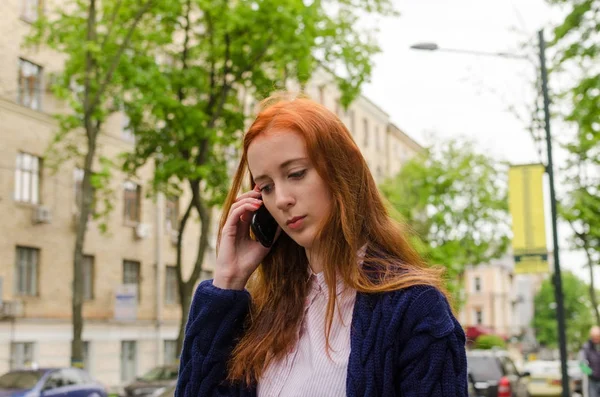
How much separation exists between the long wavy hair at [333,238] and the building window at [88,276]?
95.7 feet

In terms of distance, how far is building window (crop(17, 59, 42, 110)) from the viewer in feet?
88.9

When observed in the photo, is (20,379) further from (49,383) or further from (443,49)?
(443,49)

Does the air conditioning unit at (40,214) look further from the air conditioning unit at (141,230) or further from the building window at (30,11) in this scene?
the air conditioning unit at (141,230)

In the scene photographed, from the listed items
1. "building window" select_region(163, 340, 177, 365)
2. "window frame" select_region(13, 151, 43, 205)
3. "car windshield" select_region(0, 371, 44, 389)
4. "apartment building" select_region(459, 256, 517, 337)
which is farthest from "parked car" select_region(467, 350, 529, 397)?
"apartment building" select_region(459, 256, 517, 337)

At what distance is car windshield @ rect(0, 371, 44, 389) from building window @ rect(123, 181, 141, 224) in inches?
593

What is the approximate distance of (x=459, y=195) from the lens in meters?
50.8

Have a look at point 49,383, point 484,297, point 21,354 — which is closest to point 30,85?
point 21,354

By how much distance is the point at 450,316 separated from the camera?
196cm

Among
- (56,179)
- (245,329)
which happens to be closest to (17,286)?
(56,179)

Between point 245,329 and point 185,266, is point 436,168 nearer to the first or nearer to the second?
point 185,266

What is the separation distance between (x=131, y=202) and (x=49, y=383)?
15861 mm

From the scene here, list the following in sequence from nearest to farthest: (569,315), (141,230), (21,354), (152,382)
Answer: (152,382), (21,354), (141,230), (569,315)

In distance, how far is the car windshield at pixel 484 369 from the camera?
64.2 ft

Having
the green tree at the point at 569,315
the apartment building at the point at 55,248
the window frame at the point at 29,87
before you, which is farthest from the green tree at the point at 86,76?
the green tree at the point at 569,315
